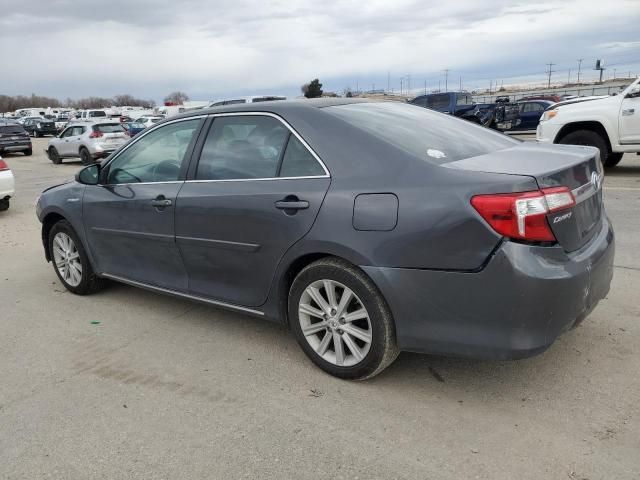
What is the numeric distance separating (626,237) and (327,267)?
4490 millimetres

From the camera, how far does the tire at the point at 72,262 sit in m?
4.98

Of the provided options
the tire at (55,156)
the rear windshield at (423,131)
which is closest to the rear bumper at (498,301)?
the rear windshield at (423,131)

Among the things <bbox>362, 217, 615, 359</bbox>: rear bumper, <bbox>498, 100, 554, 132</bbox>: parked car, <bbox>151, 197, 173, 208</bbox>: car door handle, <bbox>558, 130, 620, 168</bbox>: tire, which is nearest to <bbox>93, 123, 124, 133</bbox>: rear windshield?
<bbox>498, 100, 554, 132</bbox>: parked car

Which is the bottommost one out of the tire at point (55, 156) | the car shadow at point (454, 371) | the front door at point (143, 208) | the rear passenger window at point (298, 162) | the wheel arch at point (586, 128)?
the tire at point (55, 156)

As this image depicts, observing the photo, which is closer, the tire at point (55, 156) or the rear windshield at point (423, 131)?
the rear windshield at point (423, 131)

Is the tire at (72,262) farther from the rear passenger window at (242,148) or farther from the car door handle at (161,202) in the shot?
the rear passenger window at (242,148)

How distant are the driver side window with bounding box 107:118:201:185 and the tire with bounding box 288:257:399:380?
141 centimetres

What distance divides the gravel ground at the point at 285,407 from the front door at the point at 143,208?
487mm

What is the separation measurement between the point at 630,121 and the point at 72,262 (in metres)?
9.51

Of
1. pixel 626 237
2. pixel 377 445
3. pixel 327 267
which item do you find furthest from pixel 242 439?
pixel 626 237

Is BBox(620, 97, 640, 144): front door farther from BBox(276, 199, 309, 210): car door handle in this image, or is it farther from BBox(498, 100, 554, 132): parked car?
BBox(498, 100, 554, 132): parked car

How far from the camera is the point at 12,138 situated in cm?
2400

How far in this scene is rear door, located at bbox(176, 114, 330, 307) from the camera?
333cm

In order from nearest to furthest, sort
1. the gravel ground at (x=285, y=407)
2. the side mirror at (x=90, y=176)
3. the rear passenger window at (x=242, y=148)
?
1. the gravel ground at (x=285, y=407)
2. the rear passenger window at (x=242, y=148)
3. the side mirror at (x=90, y=176)
